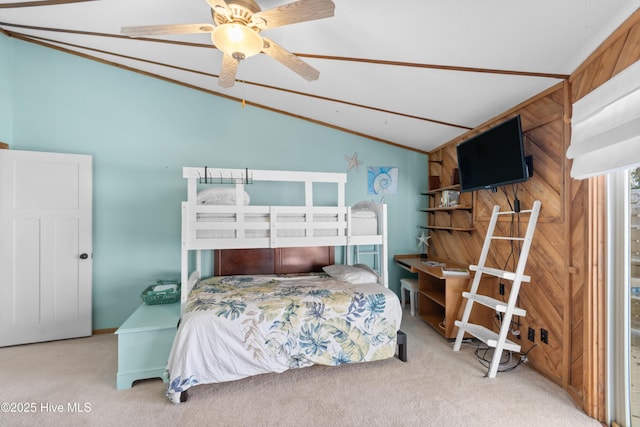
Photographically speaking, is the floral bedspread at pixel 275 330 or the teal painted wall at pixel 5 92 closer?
the floral bedspread at pixel 275 330

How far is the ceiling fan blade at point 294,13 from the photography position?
1.35 m

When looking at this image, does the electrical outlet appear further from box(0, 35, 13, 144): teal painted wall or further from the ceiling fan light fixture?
box(0, 35, 13, 144): teal painted wall

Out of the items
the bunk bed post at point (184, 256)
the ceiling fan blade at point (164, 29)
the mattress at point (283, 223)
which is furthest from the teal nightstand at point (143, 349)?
the ceiling fan blade at point (164, 29)

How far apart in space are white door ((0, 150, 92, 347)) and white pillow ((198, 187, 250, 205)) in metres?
1.49

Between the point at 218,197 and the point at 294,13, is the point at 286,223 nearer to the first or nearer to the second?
the point at 218,197

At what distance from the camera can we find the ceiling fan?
1.39 m

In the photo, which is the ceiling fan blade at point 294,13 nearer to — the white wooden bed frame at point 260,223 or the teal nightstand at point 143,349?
the white wooden bed frame at point 260,223

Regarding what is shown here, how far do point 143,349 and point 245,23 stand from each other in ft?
7.94

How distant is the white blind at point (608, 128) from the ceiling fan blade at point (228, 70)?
87.0 inches

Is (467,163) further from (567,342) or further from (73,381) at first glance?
(73,381)

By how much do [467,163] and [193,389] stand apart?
3.27 meters

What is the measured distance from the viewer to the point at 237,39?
153cm

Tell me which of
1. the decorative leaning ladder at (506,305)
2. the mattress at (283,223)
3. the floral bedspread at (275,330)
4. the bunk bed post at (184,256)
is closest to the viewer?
the floral bedspread at (275,330)

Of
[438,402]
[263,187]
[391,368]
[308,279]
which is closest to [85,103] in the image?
[263,187]
